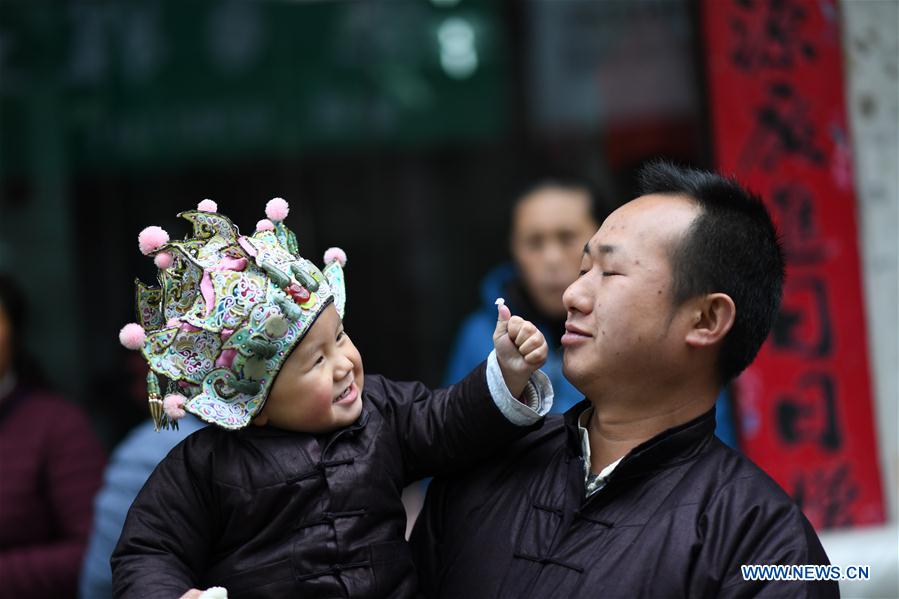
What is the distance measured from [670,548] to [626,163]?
3.99 meters

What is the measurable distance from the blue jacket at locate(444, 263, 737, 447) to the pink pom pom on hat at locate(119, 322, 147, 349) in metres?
1.76

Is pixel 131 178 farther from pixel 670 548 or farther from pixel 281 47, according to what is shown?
pixel 670 548

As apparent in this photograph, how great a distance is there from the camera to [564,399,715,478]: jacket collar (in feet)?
6.88

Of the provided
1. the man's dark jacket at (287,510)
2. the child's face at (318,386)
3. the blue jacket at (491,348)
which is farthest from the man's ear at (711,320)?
the blue jacket at (491,348)

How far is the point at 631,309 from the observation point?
212 cm

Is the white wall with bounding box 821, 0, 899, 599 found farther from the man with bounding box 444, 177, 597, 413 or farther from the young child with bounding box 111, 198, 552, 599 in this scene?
the young child with bounding box 111, 198, 552, 599

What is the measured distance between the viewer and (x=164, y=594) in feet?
6.49

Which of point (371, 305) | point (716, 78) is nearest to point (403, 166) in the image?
point (371, 305)

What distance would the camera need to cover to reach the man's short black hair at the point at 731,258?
83.4 inches

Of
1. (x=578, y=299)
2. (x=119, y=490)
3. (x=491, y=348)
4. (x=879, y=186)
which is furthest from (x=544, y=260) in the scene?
(x=578, y=299)

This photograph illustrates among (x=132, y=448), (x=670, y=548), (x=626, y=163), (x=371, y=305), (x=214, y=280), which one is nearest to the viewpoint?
(x=670, y=548)

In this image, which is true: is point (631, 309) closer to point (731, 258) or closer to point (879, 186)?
point (731, 258)

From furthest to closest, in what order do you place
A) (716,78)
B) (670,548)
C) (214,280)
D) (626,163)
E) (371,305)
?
(371,305) < (626,163) < (716,78) < (214,280) < (670,548)

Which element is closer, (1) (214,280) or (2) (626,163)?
(1) (214,280)
